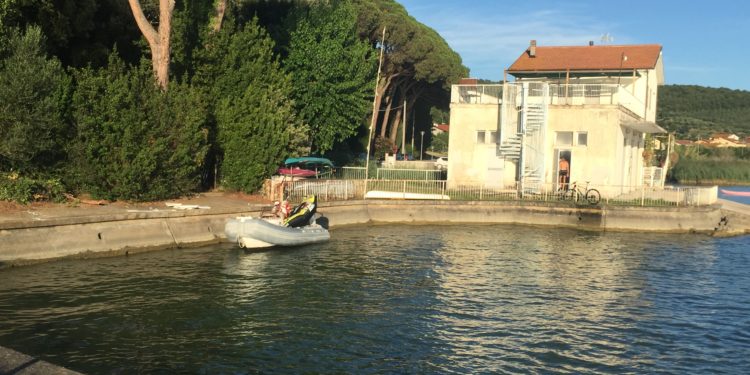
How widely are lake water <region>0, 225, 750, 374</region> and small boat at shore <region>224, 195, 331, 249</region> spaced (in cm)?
57

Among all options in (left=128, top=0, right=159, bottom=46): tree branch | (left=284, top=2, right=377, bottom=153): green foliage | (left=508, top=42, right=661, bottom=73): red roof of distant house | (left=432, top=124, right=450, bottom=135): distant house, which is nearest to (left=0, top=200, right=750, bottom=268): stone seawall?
(left=128, top=0, right=159, bottom=46): tree branch

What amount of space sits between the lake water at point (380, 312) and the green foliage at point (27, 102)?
5.07 meters

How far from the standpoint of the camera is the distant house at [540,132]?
123 feet

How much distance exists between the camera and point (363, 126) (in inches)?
2406

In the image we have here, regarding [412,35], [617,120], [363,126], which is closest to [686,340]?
[617,120]

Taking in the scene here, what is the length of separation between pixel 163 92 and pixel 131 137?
3.21 metres

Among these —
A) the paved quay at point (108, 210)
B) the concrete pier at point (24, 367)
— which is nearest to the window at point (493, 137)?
the paved quay at point (108, 210)

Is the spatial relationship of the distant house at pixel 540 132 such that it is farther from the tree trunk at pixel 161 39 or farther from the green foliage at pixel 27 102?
the green foliage at pixel 27 102

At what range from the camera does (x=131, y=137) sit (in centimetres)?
2580

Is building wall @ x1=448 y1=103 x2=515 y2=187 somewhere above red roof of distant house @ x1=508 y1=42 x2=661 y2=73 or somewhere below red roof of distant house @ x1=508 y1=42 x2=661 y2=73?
below

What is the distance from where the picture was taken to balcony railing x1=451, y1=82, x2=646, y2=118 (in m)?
37.6

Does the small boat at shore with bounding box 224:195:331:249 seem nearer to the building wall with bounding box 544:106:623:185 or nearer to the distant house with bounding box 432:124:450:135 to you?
the building wall with bounding box 544:106:623:185

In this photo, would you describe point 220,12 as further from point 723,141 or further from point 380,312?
point 723,141

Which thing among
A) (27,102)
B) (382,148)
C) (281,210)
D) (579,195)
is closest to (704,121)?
(382,148)
